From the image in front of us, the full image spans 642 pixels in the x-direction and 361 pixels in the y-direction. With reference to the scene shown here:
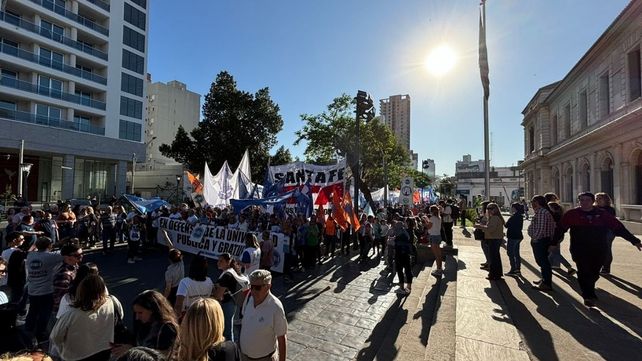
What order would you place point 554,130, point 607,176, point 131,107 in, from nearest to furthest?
point 607,176 < point 554,130 < point 131,107

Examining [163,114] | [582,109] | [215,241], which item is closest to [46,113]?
[215,241]

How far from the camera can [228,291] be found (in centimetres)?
419

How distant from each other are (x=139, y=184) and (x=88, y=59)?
2580 centimetres

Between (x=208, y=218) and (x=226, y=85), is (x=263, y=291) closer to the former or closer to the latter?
(x=208, y=218)

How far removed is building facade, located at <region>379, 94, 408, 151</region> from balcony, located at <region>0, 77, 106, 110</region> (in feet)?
109

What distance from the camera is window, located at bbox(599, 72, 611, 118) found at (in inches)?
946

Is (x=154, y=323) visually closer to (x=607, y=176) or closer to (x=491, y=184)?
(x=607, y=176)

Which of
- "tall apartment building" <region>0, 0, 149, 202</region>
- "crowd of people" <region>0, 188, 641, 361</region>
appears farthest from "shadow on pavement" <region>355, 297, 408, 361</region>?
"tall apartment building" <region>0, 0, 149, 202</region>

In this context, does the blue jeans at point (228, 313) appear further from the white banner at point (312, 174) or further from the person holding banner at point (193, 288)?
the white banner at point (312, 174)

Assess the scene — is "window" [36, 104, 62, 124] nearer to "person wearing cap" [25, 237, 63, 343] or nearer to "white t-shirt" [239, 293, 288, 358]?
"person wearing cap" [25, 237, 63, 343]

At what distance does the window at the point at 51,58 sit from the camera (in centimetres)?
3206

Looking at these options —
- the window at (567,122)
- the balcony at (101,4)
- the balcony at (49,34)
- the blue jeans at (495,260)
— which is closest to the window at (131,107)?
the balcony at (49,34)

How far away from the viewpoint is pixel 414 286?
7.84 m

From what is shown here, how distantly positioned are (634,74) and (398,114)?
35.3 meters
